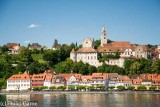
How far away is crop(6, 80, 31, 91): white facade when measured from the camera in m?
80.1

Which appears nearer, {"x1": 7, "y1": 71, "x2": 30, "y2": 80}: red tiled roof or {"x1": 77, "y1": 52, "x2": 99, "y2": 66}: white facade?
{"x1": 7, "y1": 71, "x2": 30, "y2": 80}: red tiled roof

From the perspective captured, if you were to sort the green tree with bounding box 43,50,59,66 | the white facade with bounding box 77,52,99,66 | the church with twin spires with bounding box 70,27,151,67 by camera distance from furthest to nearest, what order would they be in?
1. the green tree with bounding box 43,50,59,66
2. the white facade with bounding box 77,52,99,66
3. the church with twin spires with bounding box 70,27,151,67

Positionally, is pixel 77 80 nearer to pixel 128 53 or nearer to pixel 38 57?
pixel 128 53

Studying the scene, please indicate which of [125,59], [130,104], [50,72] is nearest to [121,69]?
[125,59]

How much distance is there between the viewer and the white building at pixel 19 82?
8012cm

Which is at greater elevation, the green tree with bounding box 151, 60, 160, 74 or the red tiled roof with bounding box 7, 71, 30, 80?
the green tree with bounding box 151, 60, 160, 74

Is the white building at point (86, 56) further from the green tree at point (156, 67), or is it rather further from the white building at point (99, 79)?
the green tree at point (156, 67)

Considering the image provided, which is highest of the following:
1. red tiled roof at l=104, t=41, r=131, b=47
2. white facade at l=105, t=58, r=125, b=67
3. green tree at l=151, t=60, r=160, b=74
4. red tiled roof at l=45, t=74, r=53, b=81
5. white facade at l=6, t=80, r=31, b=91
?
red tiled roof at l=104, t=41, r=131, b=47

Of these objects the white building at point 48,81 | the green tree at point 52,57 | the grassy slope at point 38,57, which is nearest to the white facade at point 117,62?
the green tree at point 52,57

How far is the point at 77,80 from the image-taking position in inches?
3155

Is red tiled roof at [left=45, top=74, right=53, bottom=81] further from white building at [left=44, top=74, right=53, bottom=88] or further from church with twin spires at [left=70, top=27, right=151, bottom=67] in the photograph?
church with twin spires at [left=70, top=27, right=151, bottom=67]

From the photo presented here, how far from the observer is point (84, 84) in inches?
3157

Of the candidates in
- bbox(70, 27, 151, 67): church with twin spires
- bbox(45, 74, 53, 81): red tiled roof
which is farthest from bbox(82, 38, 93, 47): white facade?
bbox(45, 74, 53, 81): red tiled roof

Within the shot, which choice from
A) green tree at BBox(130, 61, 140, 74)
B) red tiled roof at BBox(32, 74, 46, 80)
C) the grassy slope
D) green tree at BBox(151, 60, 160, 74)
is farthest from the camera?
the grassy slope
